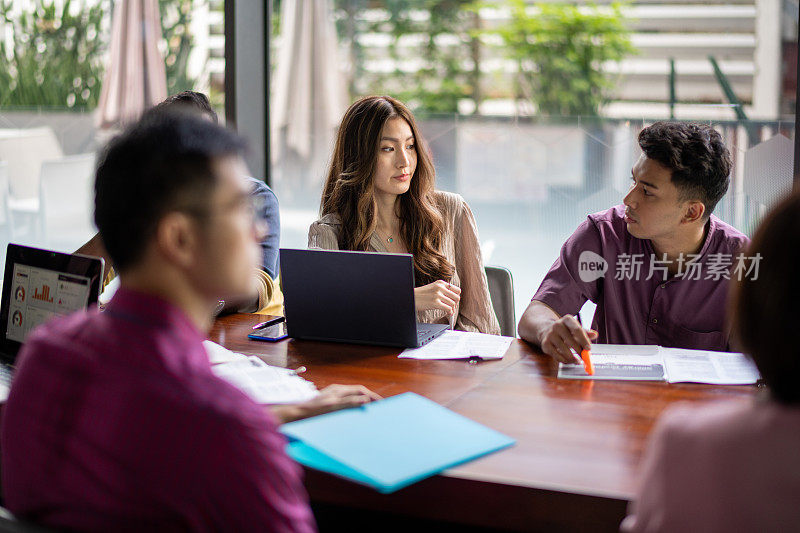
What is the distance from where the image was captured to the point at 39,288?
209cm

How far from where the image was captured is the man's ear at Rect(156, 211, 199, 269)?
3.56 feet

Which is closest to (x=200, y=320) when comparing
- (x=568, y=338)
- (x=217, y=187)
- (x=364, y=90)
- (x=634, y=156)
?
A: (x=217, y=187)

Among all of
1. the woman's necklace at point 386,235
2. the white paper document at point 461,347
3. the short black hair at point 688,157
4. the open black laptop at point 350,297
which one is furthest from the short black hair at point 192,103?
the short black hair at point 688,157

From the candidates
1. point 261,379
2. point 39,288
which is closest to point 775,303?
point 261,379

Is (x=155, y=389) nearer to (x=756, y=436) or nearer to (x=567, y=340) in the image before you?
(x=756, y=436)

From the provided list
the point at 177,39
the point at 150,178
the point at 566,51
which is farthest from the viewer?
the point at 177,39

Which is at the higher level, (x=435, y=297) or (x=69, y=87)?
(x=69, y=87)

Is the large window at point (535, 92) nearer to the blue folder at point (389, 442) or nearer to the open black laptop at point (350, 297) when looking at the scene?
the open black laptop at point (350, 297)

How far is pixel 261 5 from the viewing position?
3846 millimetres

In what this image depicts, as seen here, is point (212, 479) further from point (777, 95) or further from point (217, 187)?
point (777, 95)

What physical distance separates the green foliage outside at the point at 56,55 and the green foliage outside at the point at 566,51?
1.73m

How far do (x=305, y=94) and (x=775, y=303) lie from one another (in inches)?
126

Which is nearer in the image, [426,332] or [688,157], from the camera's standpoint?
[426,332]

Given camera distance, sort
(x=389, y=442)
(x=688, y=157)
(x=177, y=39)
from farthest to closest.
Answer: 1. (x=177, y=39)
2. (x=688, y=157)
3. (x=389, y=442)
